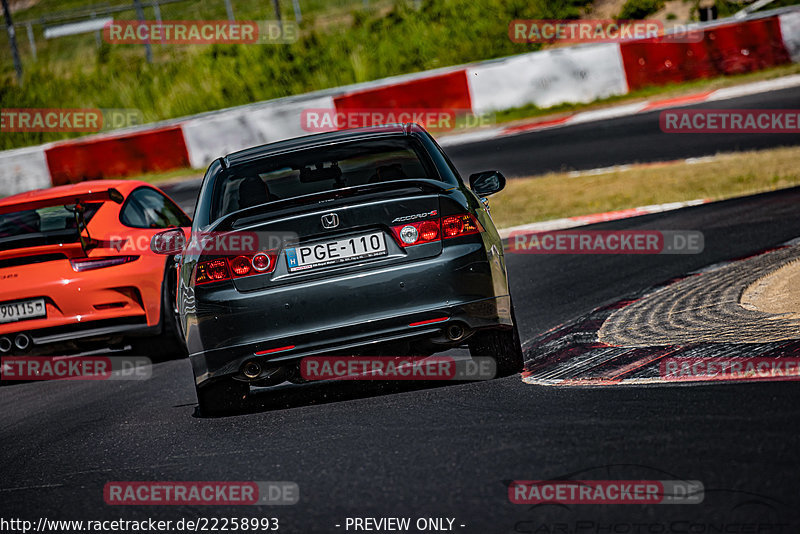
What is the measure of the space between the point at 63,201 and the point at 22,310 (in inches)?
37.1

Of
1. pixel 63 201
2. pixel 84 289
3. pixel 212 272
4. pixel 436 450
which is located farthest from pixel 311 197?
pixel 63 201

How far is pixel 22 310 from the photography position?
823 cm

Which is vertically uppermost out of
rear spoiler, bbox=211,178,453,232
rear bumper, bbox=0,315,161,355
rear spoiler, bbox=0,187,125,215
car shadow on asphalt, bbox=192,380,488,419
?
rear spoiler, bbox=0,187,125,215

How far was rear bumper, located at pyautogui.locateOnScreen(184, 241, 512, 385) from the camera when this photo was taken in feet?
18.4

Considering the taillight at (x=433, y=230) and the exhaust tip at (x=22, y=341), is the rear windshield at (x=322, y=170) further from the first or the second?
the exhaust tip at (x=22, y=341)

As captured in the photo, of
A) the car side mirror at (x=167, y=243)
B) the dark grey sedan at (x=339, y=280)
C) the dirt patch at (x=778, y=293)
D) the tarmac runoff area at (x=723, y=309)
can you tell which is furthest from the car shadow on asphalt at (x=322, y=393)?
the dirt patch at (x=778, y=293)

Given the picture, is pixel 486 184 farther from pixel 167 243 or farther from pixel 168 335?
pixel 168 335

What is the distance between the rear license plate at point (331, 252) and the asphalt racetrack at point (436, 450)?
0.75 metres

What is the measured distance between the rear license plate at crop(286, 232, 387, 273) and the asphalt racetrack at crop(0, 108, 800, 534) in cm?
75

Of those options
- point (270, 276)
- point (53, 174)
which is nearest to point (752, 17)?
point (53, 174)

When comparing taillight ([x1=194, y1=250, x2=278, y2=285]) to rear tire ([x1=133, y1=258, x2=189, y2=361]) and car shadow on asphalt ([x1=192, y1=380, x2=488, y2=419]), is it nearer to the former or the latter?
car shadow on asphalt ([x1=192, y1=380, x2=488, y2=419])

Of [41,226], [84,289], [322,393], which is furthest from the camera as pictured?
[41,226]

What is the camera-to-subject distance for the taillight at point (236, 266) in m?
5.64

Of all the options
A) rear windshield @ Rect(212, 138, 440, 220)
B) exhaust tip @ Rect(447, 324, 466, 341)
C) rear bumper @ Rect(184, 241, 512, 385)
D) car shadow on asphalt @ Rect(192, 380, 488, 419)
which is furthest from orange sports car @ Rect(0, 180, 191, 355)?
exhaust tip @ Rect(447, 324, 466, 341)
